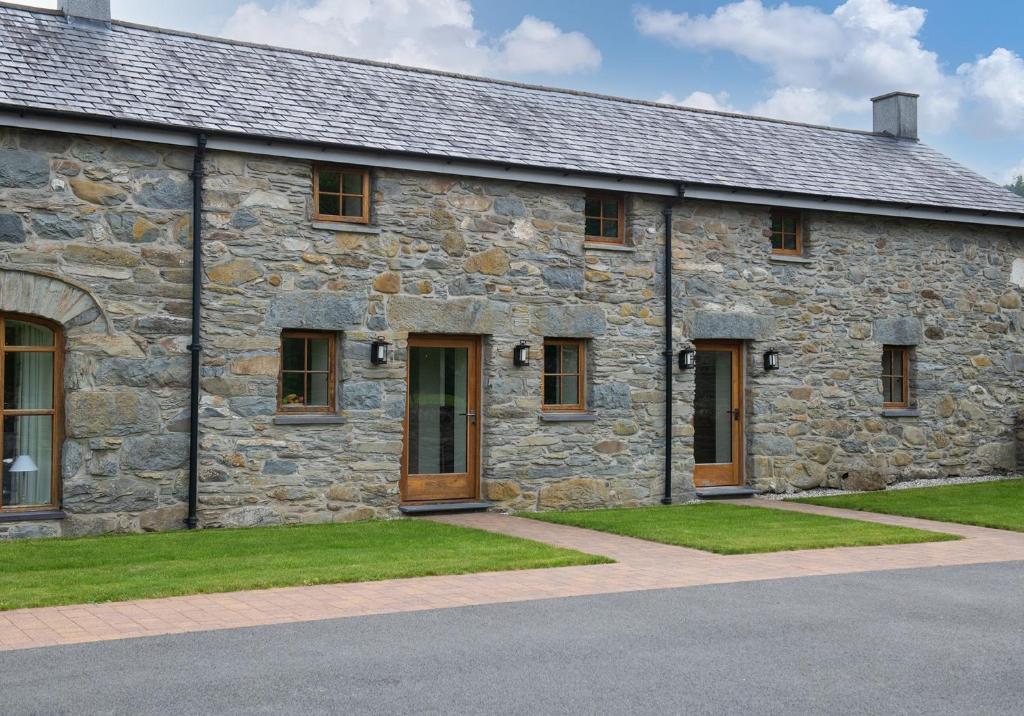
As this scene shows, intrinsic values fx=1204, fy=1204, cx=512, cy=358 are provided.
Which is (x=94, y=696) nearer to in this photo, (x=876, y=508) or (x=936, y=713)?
(x=936, y=713)

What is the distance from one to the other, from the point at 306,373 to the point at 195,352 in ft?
4.84

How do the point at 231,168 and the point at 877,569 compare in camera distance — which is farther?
the point at 231,168

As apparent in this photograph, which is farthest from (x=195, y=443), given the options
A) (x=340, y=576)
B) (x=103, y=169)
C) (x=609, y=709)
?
(x=609, y=709)

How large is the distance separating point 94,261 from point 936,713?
32.0ft

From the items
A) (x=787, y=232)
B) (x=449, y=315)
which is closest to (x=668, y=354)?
(x=787, y=232)

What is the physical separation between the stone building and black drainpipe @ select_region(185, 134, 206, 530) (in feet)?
0.10

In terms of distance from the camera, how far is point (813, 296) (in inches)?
690

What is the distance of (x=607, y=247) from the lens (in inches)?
621

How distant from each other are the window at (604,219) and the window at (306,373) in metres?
3.99

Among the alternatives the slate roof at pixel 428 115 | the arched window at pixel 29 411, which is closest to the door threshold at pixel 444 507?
the arched window at pixel 29 411

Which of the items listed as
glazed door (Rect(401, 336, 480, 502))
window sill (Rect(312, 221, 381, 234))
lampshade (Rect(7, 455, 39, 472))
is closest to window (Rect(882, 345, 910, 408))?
glazed door (Rect(401, 336, 480, 502))

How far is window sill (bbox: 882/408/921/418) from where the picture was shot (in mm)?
18141

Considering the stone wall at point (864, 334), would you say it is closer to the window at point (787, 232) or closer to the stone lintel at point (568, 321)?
the window at point (787, 232)

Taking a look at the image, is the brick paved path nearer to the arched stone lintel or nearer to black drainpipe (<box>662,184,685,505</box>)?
black drainpipe (<box>662,184,685,505</box>)
